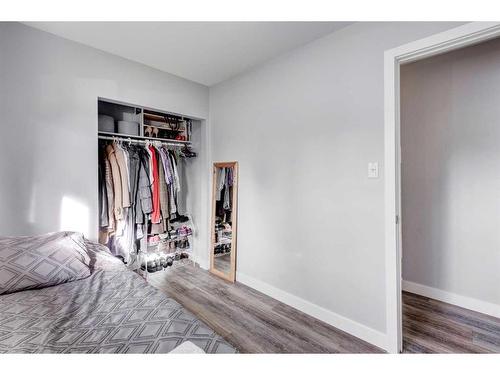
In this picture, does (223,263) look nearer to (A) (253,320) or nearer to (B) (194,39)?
(A) (253,320)

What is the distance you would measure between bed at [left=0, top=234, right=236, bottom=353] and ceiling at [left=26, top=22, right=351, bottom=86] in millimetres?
1794

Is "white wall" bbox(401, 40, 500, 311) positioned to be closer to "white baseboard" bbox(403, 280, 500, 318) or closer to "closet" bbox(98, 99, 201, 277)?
"white baseboard" bbox(403, 280, 500, 318)

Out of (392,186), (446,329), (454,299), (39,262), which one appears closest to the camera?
(39,262)

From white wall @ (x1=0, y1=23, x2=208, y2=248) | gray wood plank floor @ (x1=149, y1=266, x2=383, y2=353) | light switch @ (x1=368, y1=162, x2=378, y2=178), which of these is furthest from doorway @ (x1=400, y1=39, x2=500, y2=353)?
white wall @ (x1=0, y1=23, x2=208, y2=248)

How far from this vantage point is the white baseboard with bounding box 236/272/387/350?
175 cm

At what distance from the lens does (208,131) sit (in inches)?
125

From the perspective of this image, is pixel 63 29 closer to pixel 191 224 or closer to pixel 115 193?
pixel 115 193

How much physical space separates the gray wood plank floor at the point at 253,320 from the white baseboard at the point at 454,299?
1.19 m

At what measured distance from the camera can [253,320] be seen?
205cm

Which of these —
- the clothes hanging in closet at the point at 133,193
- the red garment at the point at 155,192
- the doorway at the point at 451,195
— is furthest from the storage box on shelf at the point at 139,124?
the doorway at the point at 451,195

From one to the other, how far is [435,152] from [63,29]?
3.54 m

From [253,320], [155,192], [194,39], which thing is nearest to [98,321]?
[253,320]

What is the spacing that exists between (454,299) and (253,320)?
195 centimetres
